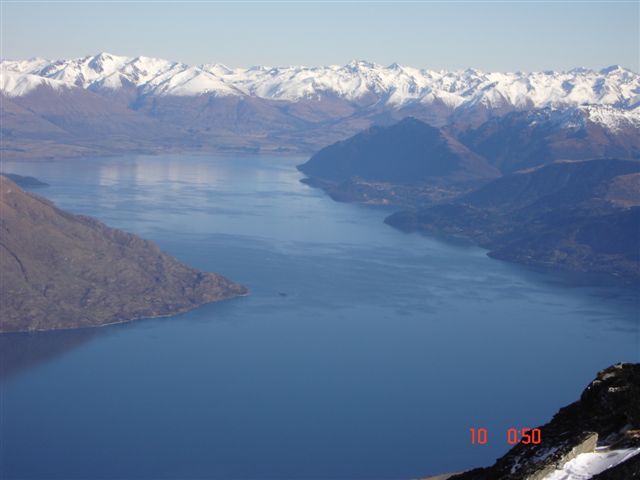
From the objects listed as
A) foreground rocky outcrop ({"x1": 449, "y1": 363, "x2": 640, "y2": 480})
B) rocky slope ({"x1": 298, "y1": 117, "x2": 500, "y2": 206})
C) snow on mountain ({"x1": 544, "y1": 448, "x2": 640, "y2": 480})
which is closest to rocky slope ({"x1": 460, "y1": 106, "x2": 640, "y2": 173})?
rocky slope ({"x1": 298, "y1": 117, "x2": 500, "y2": 206})

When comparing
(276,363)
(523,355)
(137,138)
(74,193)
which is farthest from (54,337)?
(137,138)

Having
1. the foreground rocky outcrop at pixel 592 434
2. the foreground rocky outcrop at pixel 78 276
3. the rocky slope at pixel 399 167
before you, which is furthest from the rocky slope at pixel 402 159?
the foreground rocky outcrop at pixel 592 434

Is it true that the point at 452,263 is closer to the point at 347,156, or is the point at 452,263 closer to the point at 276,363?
the point at 276,363

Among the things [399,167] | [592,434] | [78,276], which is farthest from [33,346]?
[399,167]

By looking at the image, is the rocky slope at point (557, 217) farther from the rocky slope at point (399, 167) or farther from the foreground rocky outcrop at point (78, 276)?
the foreground rocky outcrop at point (78, 276)

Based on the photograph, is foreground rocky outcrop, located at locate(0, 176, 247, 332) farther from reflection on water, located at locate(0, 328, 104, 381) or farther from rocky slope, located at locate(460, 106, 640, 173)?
rocky slope, located at locate(460, 106, 640, 173)

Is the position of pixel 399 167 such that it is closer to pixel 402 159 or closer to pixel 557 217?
pixel 402 159
